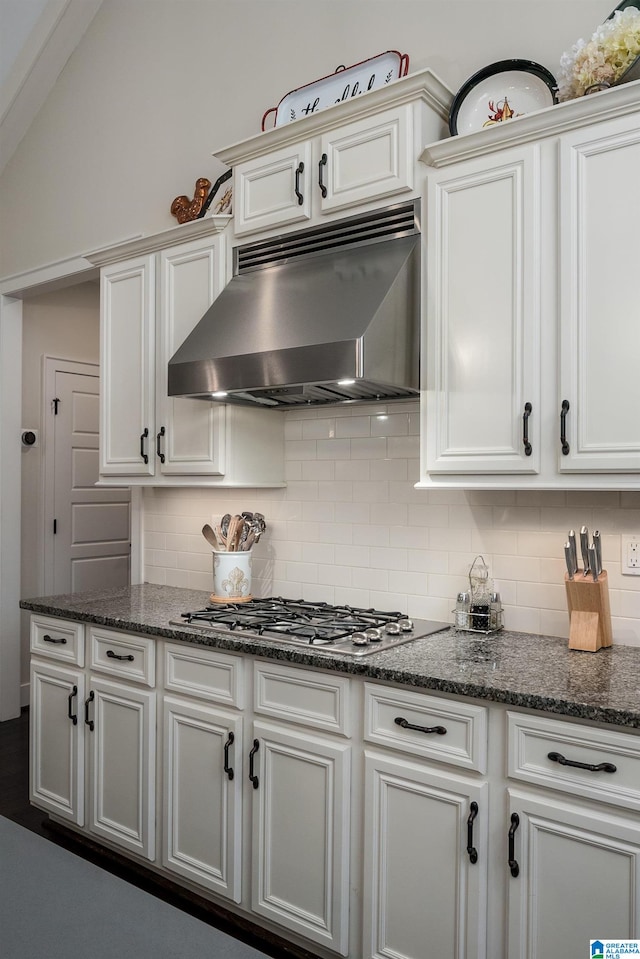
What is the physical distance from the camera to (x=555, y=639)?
2348 mm

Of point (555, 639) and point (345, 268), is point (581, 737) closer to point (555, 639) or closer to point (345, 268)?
point (555, 639)

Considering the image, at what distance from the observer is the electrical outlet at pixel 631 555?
223cm

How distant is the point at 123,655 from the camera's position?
108 inches

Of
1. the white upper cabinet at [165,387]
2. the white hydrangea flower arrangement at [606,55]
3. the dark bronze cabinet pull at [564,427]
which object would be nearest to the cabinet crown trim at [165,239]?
the white upper cabinet at [165,387]

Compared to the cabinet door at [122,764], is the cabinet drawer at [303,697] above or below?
above

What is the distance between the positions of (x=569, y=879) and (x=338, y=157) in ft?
7.42

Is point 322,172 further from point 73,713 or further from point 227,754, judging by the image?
point 73,713

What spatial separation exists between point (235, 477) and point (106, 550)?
106 inches

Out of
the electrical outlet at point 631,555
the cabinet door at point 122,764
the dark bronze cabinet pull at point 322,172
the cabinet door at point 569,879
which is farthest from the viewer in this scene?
the cabinet door at point 122,764

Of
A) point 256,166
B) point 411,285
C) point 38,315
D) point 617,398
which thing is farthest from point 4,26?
point 617,398

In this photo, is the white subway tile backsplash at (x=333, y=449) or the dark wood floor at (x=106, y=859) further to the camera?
the white subway tile backsplash at (x=333, y=449)

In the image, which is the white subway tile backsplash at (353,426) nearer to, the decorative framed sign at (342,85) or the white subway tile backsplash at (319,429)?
Answer: the white subway tile backsplash at (319,429)

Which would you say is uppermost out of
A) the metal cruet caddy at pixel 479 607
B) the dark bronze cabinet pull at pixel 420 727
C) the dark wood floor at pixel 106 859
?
the metal cruet caddy at pixel 479 607

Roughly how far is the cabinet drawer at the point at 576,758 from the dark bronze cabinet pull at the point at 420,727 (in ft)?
0.61
